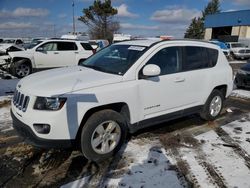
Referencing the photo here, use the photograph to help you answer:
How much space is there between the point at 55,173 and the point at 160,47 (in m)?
2.60

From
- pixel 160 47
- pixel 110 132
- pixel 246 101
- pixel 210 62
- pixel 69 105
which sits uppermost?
pixel 160 47

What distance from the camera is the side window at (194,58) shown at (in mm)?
4969

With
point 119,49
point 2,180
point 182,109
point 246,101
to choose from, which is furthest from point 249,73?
point 2,180

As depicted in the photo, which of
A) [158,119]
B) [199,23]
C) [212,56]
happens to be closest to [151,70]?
[158,119]

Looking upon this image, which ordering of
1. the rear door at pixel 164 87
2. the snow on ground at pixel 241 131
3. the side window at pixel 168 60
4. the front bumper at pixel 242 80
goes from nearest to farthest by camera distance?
the rear door at pixel 164 87, the side window at pixel 168 60, the snow on ground at pixel 241 131, the front bumper at pixel 242 80

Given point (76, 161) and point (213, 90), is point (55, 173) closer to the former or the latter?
point (76, 161)

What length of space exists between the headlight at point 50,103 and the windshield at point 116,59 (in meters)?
1.08

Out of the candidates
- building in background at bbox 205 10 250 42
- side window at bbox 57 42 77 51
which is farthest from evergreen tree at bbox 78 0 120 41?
side window at bbox 57 42 77 51

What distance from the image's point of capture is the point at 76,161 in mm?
3975

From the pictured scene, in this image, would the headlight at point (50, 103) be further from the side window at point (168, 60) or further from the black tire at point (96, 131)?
the side window at point (168, 60)

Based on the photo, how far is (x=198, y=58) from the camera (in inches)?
207

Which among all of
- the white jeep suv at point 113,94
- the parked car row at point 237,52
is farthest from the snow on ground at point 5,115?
the parked car row at point 237,52

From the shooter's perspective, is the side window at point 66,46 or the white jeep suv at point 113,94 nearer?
the white jeep suv at point 113,94

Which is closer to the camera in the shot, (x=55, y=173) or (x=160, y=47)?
(x=55, y=173)
